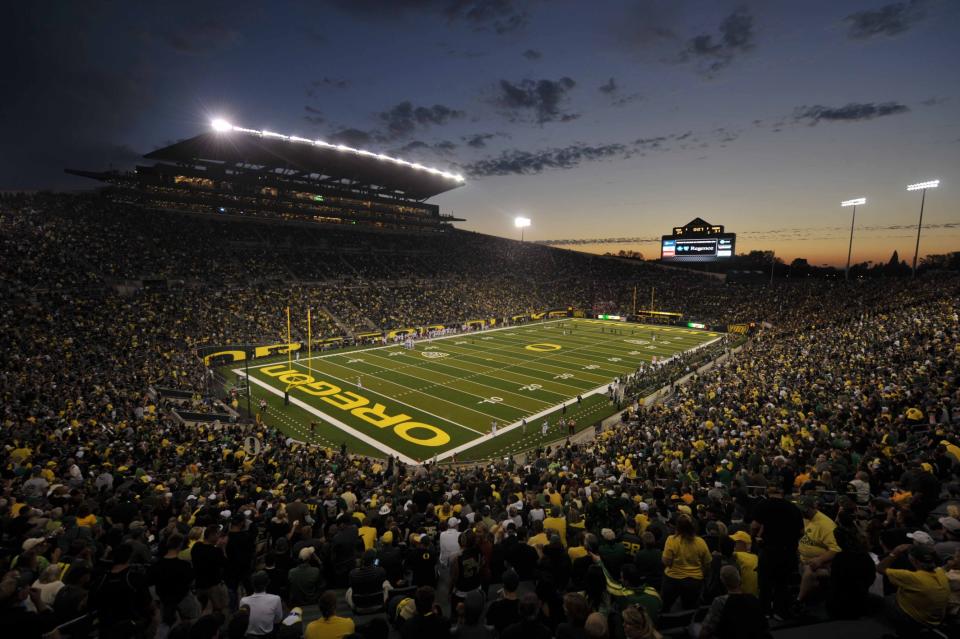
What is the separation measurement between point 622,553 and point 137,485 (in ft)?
30.7

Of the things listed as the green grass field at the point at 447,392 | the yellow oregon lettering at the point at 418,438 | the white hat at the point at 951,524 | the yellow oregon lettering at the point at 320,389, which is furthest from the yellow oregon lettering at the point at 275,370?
the white hat at the point at 951,524

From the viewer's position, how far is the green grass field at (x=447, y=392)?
20.5m

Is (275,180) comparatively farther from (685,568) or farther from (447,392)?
(685,568)

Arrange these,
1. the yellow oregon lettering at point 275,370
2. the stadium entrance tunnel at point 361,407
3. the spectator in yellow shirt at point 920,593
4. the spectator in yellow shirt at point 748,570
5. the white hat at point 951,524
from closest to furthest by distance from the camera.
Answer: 1. the spectator in yellow shirt at point 920,593
2. the spectator in yellow shirt at point 748,570
3. the white hat at point 951,524
4. the stadium entrance tunnel at point 361,407
5. the yellow oregon lettering at point 275,370

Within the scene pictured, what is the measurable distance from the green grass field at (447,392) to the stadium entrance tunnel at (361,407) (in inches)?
2.2

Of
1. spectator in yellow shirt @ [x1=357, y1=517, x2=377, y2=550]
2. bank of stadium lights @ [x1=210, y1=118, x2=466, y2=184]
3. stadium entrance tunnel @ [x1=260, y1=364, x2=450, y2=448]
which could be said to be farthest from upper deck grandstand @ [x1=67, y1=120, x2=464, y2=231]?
spectator in yellow shirt @ [x1=357, y1=517, x2=377, y2=550]

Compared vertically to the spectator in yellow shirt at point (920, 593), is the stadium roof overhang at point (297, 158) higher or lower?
higher

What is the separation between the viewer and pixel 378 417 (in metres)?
23.0

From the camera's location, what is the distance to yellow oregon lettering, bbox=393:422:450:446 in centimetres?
2008

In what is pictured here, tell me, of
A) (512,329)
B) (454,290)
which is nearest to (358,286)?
(454,290)

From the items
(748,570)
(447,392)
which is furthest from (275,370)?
(748,570)

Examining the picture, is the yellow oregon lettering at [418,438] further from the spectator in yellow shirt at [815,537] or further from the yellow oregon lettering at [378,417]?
the spectator in yellow shirt at [815,537]

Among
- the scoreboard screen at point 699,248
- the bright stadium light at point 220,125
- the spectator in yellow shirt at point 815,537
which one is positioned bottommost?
the spectator in yellow shirt at point 815,537

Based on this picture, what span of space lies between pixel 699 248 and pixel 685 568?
6113 cm
